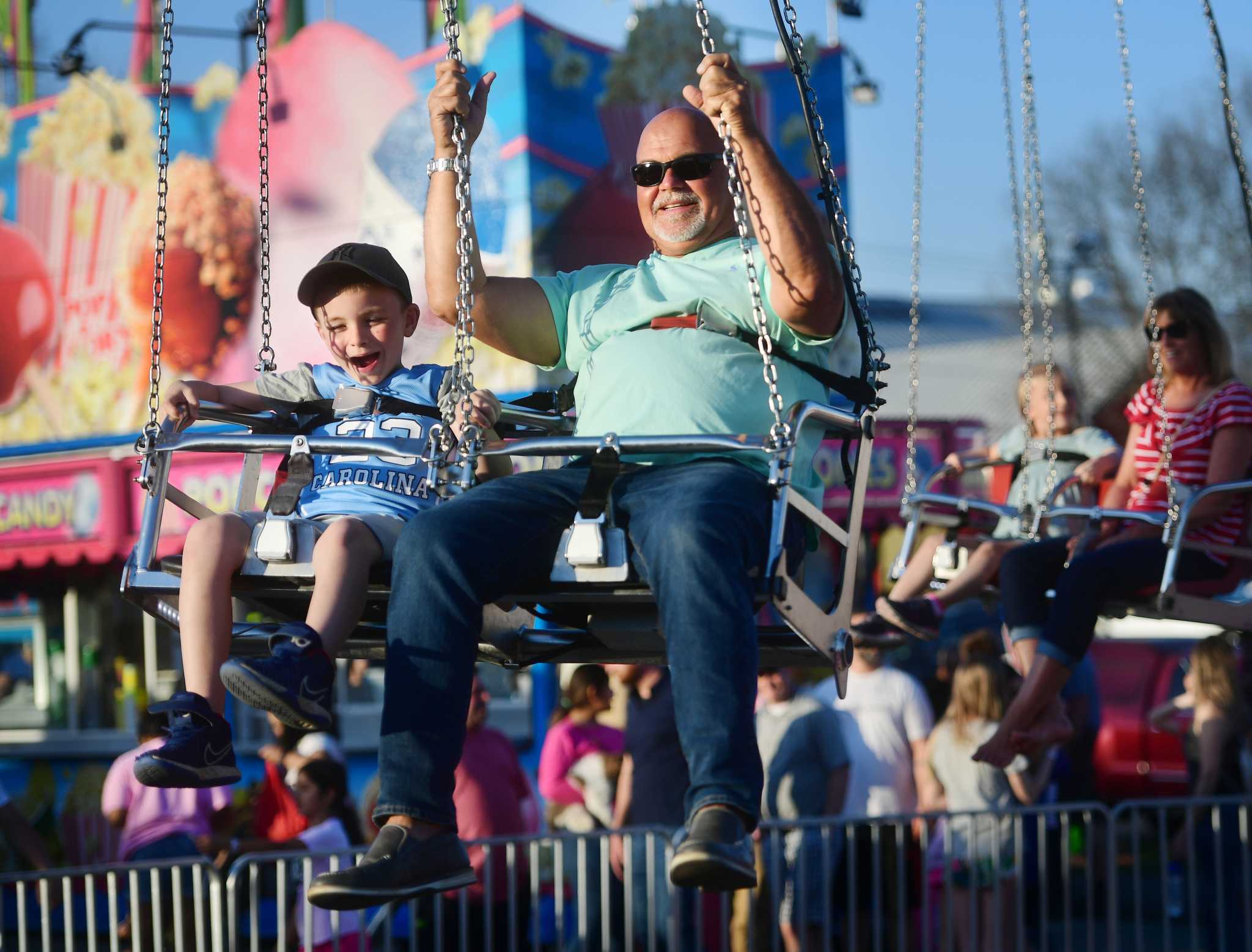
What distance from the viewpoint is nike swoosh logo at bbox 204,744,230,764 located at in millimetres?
3400

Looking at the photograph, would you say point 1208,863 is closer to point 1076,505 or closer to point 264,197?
point 1076,505

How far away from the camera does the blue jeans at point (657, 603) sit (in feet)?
10.4

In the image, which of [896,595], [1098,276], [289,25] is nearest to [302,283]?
[896,595]

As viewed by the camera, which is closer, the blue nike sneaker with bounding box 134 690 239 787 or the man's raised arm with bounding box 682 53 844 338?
the blue nike sneaker with bounding box 134 690 239 787

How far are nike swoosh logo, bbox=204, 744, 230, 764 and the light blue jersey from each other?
610mm

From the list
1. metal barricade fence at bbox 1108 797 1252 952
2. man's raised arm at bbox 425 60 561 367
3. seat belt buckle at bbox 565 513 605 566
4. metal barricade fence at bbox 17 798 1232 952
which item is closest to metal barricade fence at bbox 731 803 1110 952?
metal barricade fence at bbox 17 798 1232 952

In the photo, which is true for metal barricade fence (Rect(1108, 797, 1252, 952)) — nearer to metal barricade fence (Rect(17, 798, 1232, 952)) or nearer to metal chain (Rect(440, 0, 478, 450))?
metal barricade fence (Rect(17, 798, 1232, 952))

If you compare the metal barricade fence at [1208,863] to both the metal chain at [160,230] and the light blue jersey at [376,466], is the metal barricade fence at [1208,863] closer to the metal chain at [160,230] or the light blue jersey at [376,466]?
the light blue jersey at [376,466]

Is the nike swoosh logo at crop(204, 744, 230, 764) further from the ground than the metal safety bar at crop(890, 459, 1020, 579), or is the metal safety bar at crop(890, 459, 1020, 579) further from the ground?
the metal safety bar at crop(890, 459, 1020, 579)

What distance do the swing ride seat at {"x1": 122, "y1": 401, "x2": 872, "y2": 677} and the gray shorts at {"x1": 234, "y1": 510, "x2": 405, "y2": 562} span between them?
0.13 ft

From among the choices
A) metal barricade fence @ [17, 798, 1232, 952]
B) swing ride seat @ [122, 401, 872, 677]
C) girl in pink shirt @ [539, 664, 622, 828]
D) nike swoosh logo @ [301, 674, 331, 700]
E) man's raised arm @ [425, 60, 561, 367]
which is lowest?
metal barricade fence @ [17, 798, 1232, 952]

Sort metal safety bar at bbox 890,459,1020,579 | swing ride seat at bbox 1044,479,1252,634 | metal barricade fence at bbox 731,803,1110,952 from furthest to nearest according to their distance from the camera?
metal barricade fence at bbox 731,803,1110,952
metal safety bar at bbox 890,459,1020,579
swing ride seat at bbox 1044,479,1252,634

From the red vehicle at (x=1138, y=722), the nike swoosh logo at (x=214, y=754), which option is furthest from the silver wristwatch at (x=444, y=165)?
the red vehicle at (x=1138, y=722)

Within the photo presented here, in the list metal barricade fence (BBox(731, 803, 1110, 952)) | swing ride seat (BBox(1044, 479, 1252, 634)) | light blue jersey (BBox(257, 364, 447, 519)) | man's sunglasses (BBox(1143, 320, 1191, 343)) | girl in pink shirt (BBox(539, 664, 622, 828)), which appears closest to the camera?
light blue jersey (BBox(257, 364, 447, 519))
